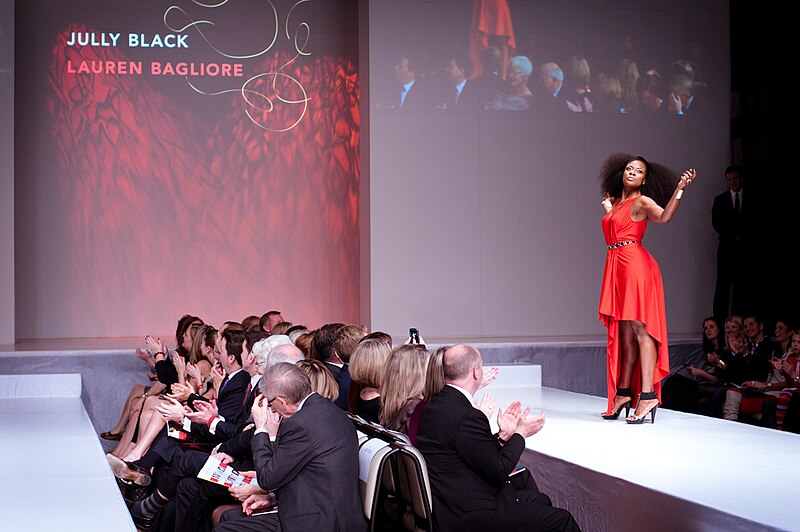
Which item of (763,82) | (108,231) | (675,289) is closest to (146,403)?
(108,231)

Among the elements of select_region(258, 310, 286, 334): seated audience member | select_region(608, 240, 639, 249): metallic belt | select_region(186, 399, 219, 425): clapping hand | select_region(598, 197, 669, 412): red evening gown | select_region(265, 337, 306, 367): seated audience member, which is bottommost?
select_region(186, 399, 219, 425): clapping hand

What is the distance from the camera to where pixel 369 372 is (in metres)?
3.63

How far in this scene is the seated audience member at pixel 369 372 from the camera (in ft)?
11.8

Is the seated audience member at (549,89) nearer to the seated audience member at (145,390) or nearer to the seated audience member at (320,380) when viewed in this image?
the seated audience member at (145,390)

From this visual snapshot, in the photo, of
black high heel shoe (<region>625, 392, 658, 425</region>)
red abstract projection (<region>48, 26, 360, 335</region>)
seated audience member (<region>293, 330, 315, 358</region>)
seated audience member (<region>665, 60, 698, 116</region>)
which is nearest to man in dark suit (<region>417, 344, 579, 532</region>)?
black high heel shoe (<region>625, 392, 658, 425</region>)

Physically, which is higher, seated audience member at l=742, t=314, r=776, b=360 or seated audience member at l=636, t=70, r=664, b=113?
seated audience member at l=636, t=70, r=664, b=113

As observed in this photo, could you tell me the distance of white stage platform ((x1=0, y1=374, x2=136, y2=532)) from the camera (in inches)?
93.4

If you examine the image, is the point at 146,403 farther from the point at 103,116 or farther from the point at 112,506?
the point at 103,116

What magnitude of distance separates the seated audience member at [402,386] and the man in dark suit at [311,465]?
1.08 ft

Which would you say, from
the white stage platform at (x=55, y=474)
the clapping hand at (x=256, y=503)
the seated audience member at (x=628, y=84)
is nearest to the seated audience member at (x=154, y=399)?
the white stage platform at (x=55, y=474)

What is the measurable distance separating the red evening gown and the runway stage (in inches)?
11.3

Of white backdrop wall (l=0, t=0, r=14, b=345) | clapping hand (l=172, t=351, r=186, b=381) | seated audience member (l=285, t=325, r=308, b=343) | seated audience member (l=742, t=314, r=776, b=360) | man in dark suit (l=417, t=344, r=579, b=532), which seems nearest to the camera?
man in dark suit (l=417, t=344, r=579, b=532)

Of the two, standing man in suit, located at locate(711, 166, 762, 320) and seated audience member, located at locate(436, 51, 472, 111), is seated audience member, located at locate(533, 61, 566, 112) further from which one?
standing man in suit, located at locate(711, 166, 762, 320)

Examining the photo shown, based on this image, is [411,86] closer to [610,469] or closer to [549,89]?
[549,89]
